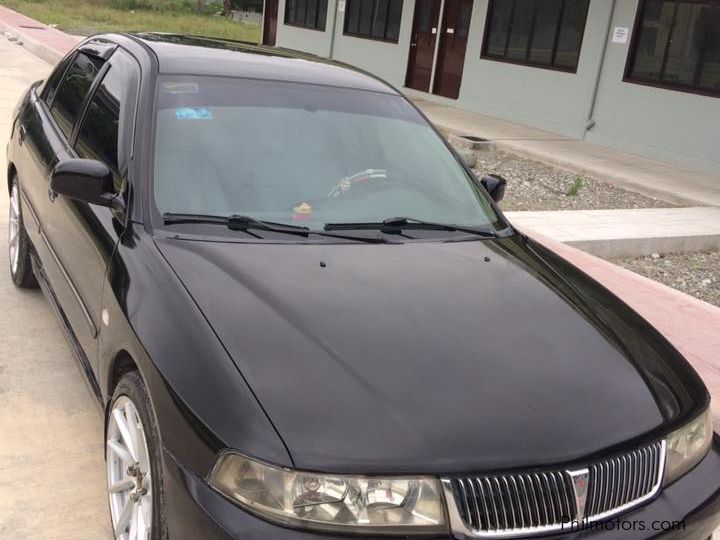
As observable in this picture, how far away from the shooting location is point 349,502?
6.22 ft

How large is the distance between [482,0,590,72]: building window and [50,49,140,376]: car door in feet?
34.4

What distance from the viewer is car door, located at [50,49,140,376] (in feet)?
9.75

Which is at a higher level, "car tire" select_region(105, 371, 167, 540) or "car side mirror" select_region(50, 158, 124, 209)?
"car side mirror" select_region(50, 158, 124, 209)

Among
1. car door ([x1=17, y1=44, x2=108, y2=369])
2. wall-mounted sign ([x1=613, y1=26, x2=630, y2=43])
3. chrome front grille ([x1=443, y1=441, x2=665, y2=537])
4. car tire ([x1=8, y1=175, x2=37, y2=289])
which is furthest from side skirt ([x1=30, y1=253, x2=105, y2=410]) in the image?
wall-mounted sign ([x1=613, y1=26, x2=630, y2=43])

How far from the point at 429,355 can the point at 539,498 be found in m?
0.52

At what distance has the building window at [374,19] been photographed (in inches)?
679

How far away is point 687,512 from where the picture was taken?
7.25 ft

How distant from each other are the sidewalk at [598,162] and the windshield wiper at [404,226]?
6715 millimetres

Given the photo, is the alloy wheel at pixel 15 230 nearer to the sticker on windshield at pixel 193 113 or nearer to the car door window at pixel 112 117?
the car door window at pixel 112 117

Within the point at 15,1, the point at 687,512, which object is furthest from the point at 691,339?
the point at 15,1

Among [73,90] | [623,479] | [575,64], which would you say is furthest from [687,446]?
[575,64]

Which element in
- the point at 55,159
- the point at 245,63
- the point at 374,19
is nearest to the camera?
the point at 245,63

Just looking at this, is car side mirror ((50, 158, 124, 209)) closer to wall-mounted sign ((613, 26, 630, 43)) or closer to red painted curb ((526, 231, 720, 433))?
red painted curb ((526, 231, 720, 433))

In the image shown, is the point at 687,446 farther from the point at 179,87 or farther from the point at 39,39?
the point at 39,39
